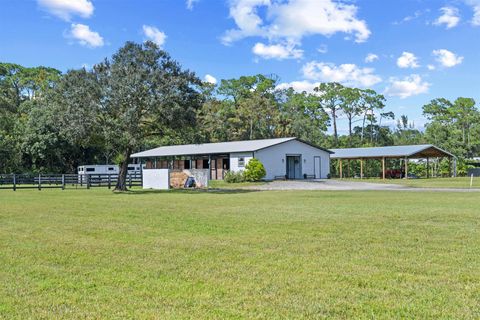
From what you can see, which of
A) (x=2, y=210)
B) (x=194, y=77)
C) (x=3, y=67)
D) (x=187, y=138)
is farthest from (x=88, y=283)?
(x=3, y=67)

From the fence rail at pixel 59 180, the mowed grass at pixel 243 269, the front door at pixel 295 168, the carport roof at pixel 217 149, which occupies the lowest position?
the mowed grass at pixel 243 269

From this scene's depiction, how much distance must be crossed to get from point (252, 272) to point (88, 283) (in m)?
2.03

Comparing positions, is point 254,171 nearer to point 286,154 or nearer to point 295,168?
point 286,154

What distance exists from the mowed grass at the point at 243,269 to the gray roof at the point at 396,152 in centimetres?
3348

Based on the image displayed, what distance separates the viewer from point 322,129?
78688 mm

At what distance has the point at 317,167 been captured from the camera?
4566cm

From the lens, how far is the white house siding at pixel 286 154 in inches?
1634

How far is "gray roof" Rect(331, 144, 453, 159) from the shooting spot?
4376cm

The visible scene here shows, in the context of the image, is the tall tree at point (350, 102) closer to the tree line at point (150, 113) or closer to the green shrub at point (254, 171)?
the tree line at point (150, 113)

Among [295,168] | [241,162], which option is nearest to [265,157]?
[241,162]

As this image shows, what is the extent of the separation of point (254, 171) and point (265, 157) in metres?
3.09

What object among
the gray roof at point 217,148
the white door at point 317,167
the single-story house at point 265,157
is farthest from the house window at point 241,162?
the white door at point 317,167

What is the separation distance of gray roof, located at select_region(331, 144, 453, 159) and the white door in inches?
120

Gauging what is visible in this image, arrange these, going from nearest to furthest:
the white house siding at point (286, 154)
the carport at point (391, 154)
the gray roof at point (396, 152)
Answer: the white house siding at point (286, 154) < the gray roof at point (396, 152) < the carport at point (391, 154)
